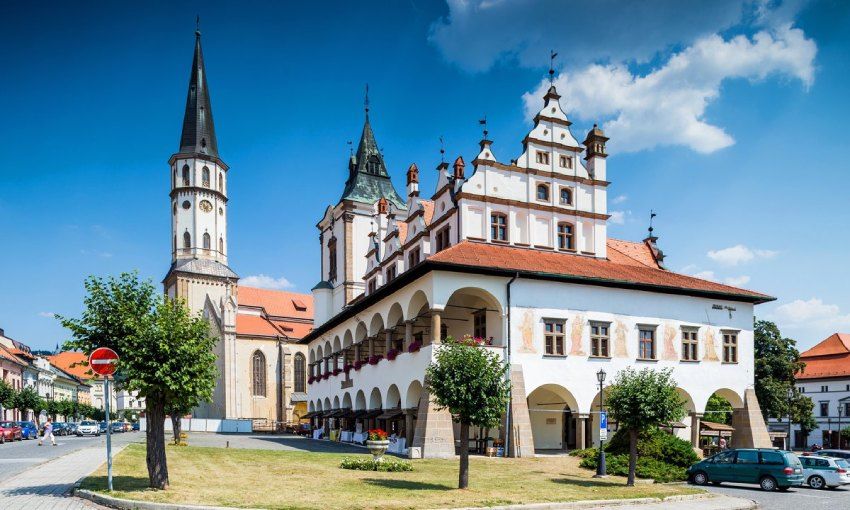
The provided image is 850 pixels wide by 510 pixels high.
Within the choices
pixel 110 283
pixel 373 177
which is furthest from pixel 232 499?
pixel 373 177

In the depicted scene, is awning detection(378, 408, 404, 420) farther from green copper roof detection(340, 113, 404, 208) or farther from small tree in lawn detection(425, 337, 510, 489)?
green copper roof detection(340, 113, 404, 208)

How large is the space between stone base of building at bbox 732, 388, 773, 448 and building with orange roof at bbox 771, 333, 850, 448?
40635 mm

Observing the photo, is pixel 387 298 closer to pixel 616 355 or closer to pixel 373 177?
pixel 616 355

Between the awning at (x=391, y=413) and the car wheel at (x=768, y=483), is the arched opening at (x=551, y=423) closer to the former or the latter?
the awning at (x=391, y=413)

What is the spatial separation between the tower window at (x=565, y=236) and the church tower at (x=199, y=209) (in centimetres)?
5087

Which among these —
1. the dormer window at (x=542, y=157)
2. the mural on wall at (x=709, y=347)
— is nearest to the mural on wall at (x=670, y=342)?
the mural on wall at (x=709, y=347)

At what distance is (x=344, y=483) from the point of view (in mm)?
20688

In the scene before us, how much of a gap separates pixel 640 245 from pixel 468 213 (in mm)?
16665

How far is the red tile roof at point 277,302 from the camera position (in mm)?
86500

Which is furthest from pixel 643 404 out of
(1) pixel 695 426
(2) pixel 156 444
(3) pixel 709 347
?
(3) pixel 709 347

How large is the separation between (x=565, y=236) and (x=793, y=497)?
64.9 feet

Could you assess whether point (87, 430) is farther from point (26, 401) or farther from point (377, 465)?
point (377, 465)

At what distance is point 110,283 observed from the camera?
17.9m

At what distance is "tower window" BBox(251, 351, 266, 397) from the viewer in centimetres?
7638
